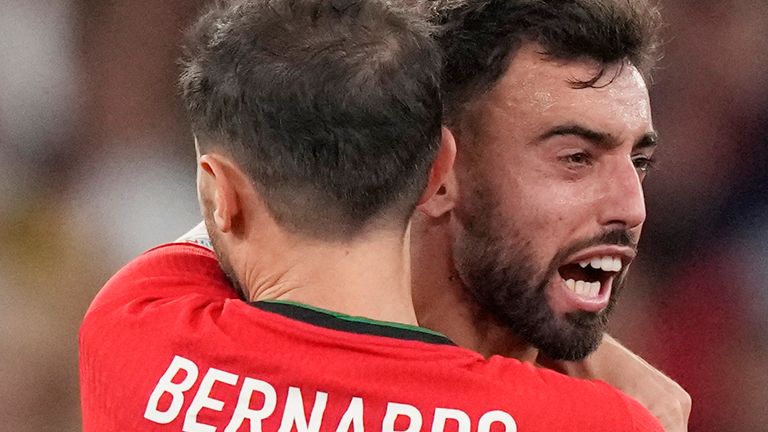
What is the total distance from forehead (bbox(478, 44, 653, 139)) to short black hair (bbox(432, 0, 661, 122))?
1 centimetres

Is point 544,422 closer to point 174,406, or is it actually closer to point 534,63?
point 174,406

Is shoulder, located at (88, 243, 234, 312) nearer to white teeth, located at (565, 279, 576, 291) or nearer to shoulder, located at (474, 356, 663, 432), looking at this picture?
shoulder, located at (474, 356, 663, 432)

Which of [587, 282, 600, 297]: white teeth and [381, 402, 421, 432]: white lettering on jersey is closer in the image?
[381, 402, 421, 432]: white lettering on jersey

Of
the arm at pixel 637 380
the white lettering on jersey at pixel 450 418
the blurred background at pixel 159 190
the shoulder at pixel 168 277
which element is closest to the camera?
the white lettering on jersey at pixel 450 418

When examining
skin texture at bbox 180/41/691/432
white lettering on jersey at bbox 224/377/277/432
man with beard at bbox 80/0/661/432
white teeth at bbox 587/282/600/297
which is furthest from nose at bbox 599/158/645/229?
white lettering on jersey at bbox 224/377/277/432

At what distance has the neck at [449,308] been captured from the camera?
1.67 m

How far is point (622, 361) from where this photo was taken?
1839mm

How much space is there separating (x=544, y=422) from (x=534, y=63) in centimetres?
58

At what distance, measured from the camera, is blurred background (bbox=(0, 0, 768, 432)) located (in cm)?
338

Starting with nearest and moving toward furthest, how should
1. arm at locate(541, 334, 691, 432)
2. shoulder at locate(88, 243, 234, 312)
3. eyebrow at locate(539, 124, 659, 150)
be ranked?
shoulder at locate(88, 243, 234, 312) → eyebrow at locate(539, 124, 659, 150) → arm at locate(541, 334, 691, 432)

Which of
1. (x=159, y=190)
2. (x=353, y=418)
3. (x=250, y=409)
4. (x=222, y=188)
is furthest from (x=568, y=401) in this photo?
(x=159, y=190)

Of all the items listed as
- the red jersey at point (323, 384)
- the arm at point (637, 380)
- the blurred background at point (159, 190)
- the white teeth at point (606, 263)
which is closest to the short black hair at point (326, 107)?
the red jersey at point (323, 384)

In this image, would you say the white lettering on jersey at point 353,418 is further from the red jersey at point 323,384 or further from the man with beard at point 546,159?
the man with beard at point 546,159

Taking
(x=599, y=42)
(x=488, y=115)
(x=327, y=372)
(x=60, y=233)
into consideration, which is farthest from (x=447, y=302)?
(x=60, y=233)
